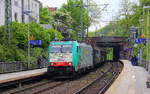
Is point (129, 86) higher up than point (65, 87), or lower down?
higher up

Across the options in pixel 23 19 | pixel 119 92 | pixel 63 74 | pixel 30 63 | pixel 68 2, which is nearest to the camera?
pixel 119 92

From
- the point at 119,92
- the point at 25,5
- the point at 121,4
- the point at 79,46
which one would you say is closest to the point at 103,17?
the point at 121,4

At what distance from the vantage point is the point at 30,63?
38.8 metres

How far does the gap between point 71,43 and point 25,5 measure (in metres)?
31.0

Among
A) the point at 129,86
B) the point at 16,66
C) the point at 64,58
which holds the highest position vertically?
the point at 64,58

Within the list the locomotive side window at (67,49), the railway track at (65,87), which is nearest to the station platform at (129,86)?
A: the railway track at (65,87)

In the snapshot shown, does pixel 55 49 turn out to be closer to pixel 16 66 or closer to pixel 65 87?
pixel 16 66

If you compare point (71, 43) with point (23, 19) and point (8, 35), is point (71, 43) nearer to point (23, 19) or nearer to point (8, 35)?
point (8, 35)

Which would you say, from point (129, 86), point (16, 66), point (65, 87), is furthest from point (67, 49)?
point (129, 86)

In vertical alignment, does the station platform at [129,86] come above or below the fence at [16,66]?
below

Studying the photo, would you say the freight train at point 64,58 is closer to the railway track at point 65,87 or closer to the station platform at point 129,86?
the railway track at point 65,87

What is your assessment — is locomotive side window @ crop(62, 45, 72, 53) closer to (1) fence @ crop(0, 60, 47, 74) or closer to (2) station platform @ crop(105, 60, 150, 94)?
(2) station platform @ crop(105, 60, 150, 94)

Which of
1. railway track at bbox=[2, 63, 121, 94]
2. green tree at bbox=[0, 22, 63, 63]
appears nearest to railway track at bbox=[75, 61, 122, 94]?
railway track at bbox=[2, 63, 121, 94]

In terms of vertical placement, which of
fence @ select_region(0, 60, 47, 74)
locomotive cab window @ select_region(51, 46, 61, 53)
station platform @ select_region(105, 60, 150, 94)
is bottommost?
station platform @ select_region(105, 60, 150, 94)
